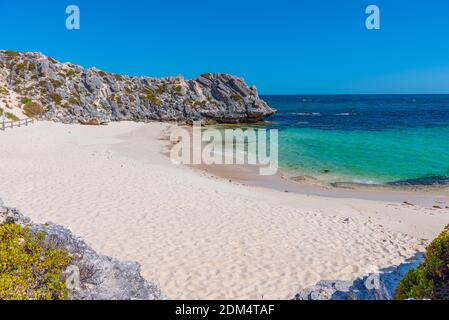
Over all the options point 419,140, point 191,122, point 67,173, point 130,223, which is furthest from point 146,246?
point 191,122

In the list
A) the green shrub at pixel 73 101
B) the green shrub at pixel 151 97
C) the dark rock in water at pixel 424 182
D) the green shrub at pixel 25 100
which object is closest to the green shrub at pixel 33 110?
the green shrub at pixel 25 100

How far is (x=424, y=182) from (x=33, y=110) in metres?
49.8

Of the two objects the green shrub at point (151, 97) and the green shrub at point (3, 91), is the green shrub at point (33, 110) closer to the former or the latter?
the green shrub at point (3, 91)

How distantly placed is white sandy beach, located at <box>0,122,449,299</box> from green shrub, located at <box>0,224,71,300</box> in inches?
133

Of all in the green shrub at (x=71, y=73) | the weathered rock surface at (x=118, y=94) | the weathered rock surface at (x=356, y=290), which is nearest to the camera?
the weathered rock surface at (x=356, y=290)

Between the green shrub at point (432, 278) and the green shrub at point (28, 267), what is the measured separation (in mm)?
5302

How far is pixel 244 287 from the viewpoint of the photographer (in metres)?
8.55

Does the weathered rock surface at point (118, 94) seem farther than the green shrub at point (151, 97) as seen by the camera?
No

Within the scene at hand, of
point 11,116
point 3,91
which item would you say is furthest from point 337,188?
point 3,91

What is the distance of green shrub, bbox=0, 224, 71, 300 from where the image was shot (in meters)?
4.82

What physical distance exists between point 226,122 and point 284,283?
6445cm

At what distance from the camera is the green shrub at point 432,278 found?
5.35 m

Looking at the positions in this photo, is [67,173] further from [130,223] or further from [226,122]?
[226,122]

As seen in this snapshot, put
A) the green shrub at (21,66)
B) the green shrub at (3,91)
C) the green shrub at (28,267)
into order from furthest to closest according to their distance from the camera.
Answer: the green shrub at (21,66)
the green shrub at (3,91)
the green shrub at (28,267)
